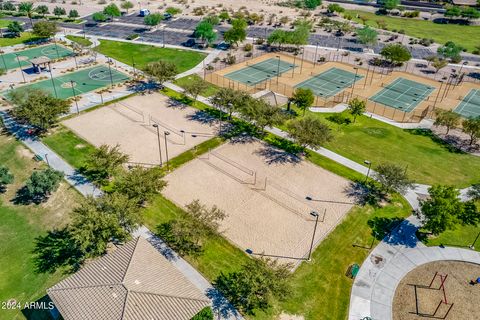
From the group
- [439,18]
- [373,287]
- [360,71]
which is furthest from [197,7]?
[373,287]

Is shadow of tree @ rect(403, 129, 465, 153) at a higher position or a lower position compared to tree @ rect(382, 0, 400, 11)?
lower

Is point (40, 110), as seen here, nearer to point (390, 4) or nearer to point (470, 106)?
point (470, 106)

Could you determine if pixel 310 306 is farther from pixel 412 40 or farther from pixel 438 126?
pixel 412 40

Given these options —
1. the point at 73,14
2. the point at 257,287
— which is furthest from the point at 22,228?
the point at 73,14

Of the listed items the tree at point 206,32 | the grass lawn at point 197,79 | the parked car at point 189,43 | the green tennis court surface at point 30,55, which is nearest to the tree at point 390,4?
the tree at point 206,32

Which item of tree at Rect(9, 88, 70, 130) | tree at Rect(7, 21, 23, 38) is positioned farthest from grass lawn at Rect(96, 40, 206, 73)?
tree at Rect(9, 88, 70, 130)

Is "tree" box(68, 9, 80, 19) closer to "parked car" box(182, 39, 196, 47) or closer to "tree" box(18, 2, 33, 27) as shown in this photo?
"tree" box(18, 2, 33, 27)
